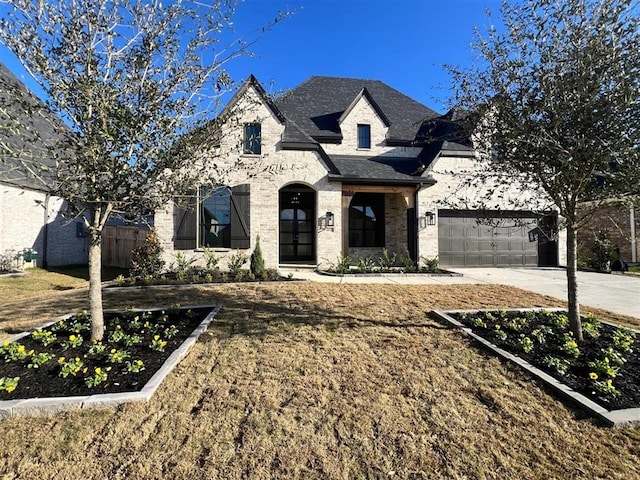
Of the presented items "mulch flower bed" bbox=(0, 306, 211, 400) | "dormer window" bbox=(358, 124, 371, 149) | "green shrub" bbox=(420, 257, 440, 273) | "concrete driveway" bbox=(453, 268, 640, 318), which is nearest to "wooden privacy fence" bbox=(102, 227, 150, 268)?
"mulch flower bed" bbox=(0, 306, 211, 400)

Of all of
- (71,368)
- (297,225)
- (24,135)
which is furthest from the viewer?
(297,225)

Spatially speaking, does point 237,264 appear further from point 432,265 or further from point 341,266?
point 432,265

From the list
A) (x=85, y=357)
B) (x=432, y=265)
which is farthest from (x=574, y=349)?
(x=432, y=265)

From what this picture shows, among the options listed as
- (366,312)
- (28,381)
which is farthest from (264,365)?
(366,312)

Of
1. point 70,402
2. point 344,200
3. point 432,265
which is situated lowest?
point 70,402

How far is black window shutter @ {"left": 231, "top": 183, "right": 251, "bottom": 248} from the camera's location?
11.4 metres

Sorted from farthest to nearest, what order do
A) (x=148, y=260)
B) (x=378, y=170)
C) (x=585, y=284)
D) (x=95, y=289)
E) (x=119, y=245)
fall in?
(x=119, y=245), (x=378, y=170), (x=148, y=260), (x=585, y=284), (x=95, y=289)

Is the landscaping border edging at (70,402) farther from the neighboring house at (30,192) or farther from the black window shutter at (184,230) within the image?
the black window shutter at (184,230)

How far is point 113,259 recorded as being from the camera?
13.9m

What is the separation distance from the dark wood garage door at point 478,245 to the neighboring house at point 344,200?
41 millimetres

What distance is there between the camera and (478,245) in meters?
13.4

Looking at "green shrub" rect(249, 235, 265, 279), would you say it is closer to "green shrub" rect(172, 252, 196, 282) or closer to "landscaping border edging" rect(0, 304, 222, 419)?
"green shrub" rect(172, 252, 196, 282)

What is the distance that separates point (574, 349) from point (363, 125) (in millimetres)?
12799

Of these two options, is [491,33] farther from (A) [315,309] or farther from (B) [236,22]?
(A) [315,309]
